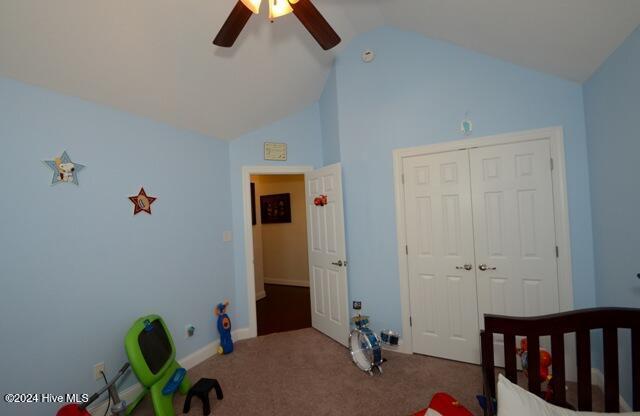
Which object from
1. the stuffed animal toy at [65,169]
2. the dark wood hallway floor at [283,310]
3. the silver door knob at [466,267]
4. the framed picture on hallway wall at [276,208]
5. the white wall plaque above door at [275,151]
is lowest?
the dark wood hallway floor at [283,310]

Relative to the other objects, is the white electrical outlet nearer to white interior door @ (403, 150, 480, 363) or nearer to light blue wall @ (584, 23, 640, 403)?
white interior door @ (403, 150, 480, 363)

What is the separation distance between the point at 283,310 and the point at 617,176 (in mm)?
3792

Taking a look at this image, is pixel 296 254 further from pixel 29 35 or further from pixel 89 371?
pixel 29 35

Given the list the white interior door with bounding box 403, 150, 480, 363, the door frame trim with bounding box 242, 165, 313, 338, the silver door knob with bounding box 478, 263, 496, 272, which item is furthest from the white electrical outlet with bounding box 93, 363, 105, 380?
the silver door knob with bounding box 478, 263, 496, 272

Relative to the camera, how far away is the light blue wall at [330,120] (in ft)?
9.63

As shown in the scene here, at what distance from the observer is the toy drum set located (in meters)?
2.30

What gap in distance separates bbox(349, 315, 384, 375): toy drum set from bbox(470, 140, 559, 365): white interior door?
974 mm

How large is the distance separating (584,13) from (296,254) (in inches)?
187

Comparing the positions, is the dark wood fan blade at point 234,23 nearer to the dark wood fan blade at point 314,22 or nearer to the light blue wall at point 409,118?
the dark wood fan blade at point 314,22

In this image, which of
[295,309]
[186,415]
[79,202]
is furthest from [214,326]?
[79,202]

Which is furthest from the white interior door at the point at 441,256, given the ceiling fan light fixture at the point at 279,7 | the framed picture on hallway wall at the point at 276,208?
the framed picture on hallway wall at the point at 276,208

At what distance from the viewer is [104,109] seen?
6.71ft

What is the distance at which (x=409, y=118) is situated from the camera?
2.61 m

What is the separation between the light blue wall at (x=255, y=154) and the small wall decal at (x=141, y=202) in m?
0.96
